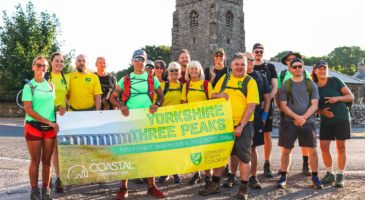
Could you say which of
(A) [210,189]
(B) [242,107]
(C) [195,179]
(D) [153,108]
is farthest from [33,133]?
(B) [242,107]

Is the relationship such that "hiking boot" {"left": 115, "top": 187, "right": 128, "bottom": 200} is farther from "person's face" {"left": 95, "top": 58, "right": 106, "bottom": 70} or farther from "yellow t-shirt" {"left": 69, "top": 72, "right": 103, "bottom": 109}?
"person's face" {"left": 95, "top": 58, "right": 106, "bottom": 70}

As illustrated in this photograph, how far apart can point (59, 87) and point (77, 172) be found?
4.64ft

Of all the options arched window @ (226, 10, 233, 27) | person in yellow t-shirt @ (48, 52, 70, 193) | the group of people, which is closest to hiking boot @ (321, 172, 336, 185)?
the group of people

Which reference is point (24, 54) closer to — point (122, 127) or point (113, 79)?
point (113, 79)

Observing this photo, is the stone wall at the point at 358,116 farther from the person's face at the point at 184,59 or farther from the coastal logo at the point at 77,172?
the coastal logo at the point at 77,172

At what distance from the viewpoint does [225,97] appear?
5535mm

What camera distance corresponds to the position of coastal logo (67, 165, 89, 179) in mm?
5336

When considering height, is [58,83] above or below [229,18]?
below

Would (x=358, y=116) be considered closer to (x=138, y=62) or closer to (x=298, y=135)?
(x=298, y=135)

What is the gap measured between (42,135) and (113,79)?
8.17 ft

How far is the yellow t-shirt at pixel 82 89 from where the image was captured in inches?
240

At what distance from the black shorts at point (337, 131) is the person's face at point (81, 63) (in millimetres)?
4201

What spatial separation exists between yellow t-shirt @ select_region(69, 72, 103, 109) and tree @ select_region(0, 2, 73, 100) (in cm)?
2916

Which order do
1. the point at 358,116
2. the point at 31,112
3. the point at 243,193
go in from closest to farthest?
the point at 31,112 → the point at 243,193 → the point at 358,116
